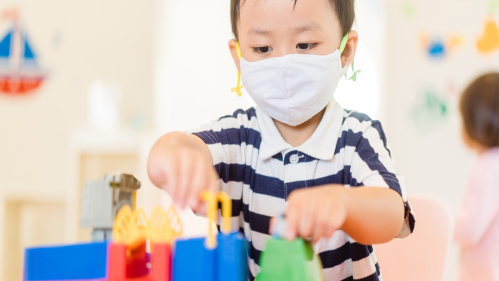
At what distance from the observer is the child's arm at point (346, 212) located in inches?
14.6

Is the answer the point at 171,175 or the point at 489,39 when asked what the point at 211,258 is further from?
the point at 489,39

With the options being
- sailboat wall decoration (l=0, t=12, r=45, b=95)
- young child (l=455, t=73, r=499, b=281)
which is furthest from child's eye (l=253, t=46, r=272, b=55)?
sailboat wall decoration (l=0, t=12, r=45, b=95)

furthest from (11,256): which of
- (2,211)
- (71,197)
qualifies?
(71,197)

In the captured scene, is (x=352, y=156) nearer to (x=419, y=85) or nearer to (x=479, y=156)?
(x=479, y=156)

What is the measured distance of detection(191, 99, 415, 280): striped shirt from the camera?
0.68 m

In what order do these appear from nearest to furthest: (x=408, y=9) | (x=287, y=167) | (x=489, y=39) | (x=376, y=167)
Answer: (x=376, y=167) < (x=287, y=167) < (x=489, y=39) < (x=408, y=9)

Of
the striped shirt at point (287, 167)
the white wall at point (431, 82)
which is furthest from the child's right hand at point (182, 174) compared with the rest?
the white wall at point (431, 82)

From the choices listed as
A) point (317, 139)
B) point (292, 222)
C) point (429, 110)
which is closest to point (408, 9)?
point (429, 110)

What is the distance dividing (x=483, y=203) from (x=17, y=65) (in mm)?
2328

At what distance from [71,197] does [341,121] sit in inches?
65.1

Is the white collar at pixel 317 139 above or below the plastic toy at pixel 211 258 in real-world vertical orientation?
above

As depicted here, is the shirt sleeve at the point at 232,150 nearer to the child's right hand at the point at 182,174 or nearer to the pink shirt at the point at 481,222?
the child's right hand at the point at 182,174

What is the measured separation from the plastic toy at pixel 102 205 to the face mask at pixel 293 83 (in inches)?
11.1

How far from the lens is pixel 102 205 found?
1.48 ft
